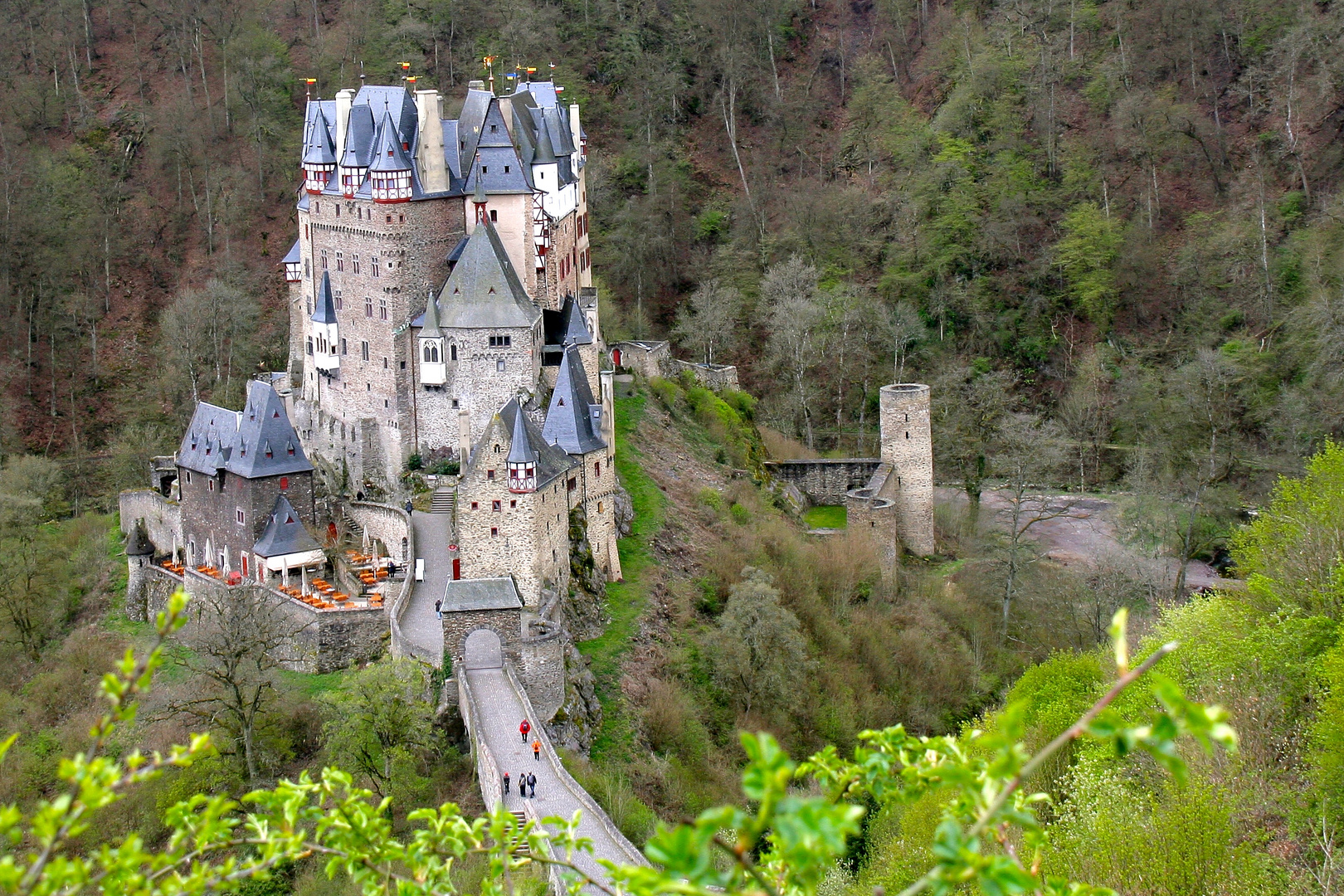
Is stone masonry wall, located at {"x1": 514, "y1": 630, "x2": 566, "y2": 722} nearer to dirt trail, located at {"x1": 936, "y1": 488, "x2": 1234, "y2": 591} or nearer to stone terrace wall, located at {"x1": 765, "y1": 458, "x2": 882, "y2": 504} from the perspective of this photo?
dirt trail, located at {"x1": 936, "y1": 488, "x2": 1234, "y2": 591}

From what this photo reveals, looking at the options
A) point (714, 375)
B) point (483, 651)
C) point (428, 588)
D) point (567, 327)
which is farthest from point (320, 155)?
point (714, 375)

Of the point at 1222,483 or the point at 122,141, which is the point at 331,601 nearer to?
the point at 1222,483

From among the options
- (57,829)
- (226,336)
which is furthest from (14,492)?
(57,829)

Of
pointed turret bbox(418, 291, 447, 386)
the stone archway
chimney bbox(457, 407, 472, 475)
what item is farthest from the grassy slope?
pointed turret bbox(418, 291, 447, 386)

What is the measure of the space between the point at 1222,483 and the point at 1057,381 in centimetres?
1341

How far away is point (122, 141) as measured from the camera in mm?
77875

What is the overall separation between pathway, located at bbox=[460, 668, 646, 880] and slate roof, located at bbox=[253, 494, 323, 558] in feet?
30.0

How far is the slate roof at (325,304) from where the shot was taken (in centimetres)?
4522

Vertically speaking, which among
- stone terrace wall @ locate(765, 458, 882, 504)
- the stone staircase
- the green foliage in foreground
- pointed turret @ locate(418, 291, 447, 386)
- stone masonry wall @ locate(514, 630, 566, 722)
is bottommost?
stone masonry wall @ locate(514, 630, 566, 722)

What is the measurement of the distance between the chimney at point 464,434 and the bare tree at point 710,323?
23.7 metres

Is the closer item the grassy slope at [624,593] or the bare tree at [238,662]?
the bare tree at [238,662]

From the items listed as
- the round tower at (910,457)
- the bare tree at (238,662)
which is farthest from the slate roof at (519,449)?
the round tower at (910,457)

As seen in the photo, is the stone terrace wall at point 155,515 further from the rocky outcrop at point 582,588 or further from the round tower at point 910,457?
the round tower at point 910,457

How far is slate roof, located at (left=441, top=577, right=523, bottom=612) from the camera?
1312 inches
